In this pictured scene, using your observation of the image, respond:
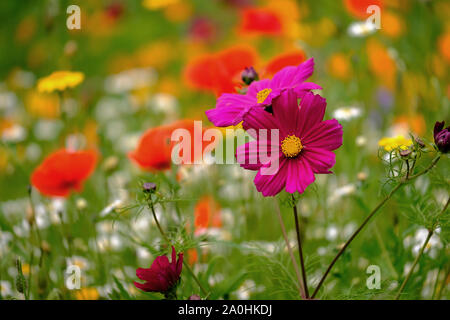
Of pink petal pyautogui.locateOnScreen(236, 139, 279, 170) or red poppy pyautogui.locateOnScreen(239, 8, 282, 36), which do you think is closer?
pink petal pyautogui.locateOnScreen(236, 139, 279, 170)

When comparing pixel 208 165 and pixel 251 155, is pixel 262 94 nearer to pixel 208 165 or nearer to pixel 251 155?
pixel 251 155

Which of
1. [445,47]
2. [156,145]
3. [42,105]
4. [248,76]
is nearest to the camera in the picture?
[248,76]

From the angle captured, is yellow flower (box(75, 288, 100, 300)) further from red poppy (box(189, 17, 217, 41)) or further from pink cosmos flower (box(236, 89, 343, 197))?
red poppy (box(189, 17, 217, 41))

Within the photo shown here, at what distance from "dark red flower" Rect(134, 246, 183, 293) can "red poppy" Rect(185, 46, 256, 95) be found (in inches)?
10.6

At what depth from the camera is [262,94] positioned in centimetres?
60

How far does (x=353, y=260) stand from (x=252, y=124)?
48 cm

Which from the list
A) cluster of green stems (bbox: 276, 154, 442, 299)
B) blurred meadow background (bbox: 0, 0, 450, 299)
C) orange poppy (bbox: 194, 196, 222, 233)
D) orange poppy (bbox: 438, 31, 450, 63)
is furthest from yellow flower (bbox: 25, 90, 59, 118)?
cluster of green stems (bbox: 276, 154, 442, 299)

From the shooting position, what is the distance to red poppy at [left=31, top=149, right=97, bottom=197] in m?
0.92

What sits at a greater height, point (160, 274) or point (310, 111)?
point (310, 111)

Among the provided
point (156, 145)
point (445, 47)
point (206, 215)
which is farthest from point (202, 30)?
point (156, 145)

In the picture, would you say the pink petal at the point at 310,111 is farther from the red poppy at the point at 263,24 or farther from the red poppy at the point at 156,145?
the red poppy at the point at 263,24

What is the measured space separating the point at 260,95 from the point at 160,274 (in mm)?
234

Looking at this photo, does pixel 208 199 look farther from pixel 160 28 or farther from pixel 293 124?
pixel 160 28

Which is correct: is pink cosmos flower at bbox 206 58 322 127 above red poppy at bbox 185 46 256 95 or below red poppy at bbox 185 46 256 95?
below
